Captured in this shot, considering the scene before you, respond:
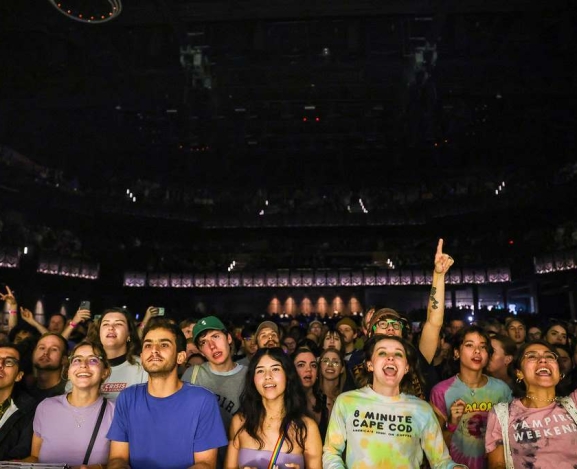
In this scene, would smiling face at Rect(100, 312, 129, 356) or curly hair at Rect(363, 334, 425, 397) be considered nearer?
curly hair at Rect(363, 334, 425, 397)

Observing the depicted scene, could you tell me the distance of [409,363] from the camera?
115 inches

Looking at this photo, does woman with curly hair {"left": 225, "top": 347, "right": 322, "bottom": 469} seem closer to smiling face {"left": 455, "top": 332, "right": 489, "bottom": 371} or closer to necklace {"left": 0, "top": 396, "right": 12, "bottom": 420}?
smiling face {"left": 455, "top": 332, "right": 489, "bottom": 371}

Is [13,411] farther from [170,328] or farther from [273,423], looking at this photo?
[273,423]

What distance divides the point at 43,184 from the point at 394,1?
12.9 metres

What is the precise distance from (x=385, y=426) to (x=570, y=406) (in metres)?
1.13

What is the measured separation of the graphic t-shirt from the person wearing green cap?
1699 millimetres

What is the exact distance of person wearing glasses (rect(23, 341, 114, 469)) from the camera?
9.35ft

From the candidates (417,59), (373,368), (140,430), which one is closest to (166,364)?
(140,430)

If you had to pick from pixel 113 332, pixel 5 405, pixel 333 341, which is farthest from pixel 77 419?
pixel 333 341

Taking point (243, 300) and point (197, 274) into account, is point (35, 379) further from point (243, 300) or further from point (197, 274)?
point (243, 300)

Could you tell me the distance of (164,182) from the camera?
2403 cm

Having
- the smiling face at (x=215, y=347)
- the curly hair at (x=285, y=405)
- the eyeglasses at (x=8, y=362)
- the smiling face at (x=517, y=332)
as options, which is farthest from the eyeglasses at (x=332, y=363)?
the smiling face at (x=517, y=332)

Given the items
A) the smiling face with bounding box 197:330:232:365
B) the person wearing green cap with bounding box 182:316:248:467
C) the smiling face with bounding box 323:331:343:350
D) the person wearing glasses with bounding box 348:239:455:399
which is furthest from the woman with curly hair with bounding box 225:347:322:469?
the smiling face with bounding box 323:331:343:350

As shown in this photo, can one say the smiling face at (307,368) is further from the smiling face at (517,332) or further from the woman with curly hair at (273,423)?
the smiling face at (517,332)
